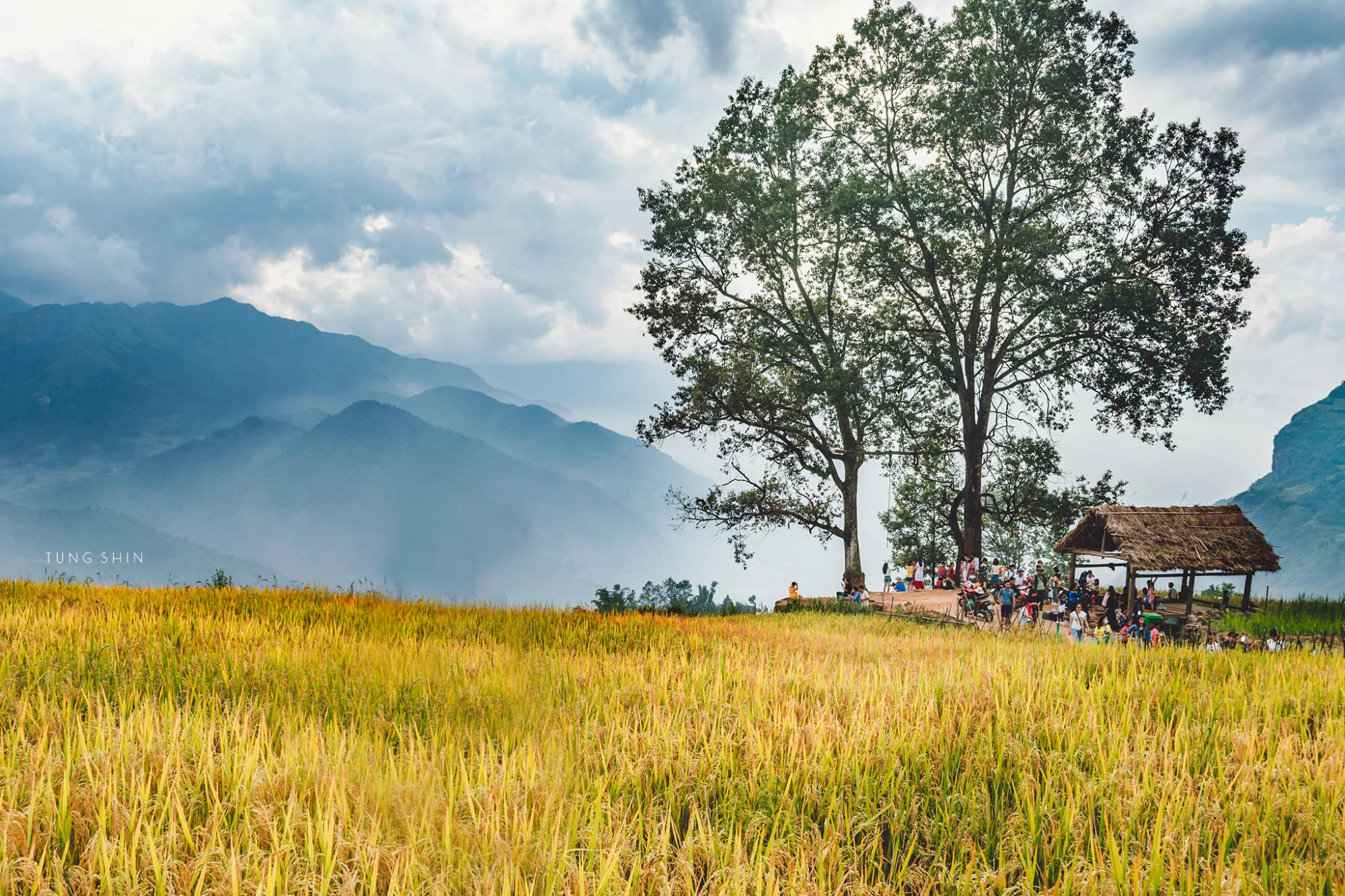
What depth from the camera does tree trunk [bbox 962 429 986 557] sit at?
25.0m

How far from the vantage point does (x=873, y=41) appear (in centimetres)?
2578

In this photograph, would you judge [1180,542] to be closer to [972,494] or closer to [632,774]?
[972,494]

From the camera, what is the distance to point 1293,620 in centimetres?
1853

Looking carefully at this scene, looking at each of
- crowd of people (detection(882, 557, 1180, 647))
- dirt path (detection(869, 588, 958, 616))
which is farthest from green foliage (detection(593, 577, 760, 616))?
crowd of people (detection(882, 557, 1180, 647))

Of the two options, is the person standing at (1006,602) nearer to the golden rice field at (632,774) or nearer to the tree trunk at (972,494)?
the tree trunk at (972,494)

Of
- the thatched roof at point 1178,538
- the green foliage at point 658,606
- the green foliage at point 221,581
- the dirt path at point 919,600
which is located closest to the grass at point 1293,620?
the thatched roof at point 1178,538

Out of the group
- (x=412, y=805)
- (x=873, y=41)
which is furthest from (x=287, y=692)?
(x=873, y=41)

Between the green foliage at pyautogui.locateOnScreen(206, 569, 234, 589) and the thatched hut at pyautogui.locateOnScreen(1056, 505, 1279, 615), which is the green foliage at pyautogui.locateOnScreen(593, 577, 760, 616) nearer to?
the green foliage at pyautogui.locateOnScreen(206, 569, 234, 589)

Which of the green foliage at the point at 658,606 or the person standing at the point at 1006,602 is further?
the person standing at the point at 1006,602

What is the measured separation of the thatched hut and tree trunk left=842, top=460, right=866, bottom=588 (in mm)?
6732

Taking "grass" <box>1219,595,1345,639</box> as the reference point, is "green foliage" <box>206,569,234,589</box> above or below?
above

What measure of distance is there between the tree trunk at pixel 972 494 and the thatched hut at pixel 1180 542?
2.81 m

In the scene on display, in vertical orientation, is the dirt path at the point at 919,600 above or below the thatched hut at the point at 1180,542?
below

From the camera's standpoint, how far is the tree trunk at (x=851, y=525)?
86.3ft
